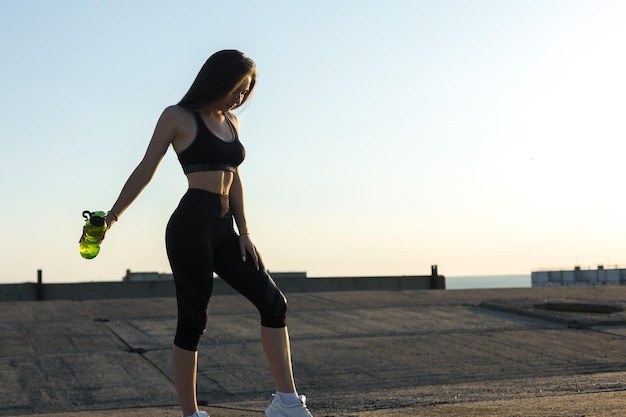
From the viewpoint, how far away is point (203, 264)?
4.23m

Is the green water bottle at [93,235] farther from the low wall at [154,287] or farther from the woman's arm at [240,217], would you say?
the low wall at [154,287]

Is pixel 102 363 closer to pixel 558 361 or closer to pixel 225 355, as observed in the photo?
pixel 225 355

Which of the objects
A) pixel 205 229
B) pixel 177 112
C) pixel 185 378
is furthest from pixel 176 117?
pixel 185 378

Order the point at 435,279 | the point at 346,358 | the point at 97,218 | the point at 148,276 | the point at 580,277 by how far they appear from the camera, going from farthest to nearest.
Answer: the point at 580,277, the point at 148,276, the point at 435,279, the point at 346,358, the point at 97,218

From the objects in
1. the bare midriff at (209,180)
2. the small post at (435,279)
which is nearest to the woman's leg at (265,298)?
the bare midriff at (209,180)

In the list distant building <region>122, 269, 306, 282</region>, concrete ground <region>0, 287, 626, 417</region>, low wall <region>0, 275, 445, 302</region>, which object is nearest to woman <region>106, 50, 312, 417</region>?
concrete ground <region>0, 287, 626, 417</region>

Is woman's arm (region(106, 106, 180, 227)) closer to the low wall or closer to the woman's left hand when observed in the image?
the woman's left hand

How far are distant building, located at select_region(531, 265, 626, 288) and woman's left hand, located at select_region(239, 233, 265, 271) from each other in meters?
28.3

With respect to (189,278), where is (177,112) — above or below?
above

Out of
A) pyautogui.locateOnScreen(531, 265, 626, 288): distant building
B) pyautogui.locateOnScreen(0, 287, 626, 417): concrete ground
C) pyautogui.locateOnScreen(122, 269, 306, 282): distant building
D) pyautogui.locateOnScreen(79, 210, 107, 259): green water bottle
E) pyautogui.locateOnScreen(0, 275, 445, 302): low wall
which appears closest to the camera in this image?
pyautogui.locateOnScreen(79, 210, 107, 259): green water bottle

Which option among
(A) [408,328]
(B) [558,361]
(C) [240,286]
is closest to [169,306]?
(A) [408,328]

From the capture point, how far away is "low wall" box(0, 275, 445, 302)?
17.5 meters

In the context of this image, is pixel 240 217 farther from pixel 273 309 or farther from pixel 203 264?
pixel 273 309

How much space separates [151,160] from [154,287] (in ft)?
45.1
